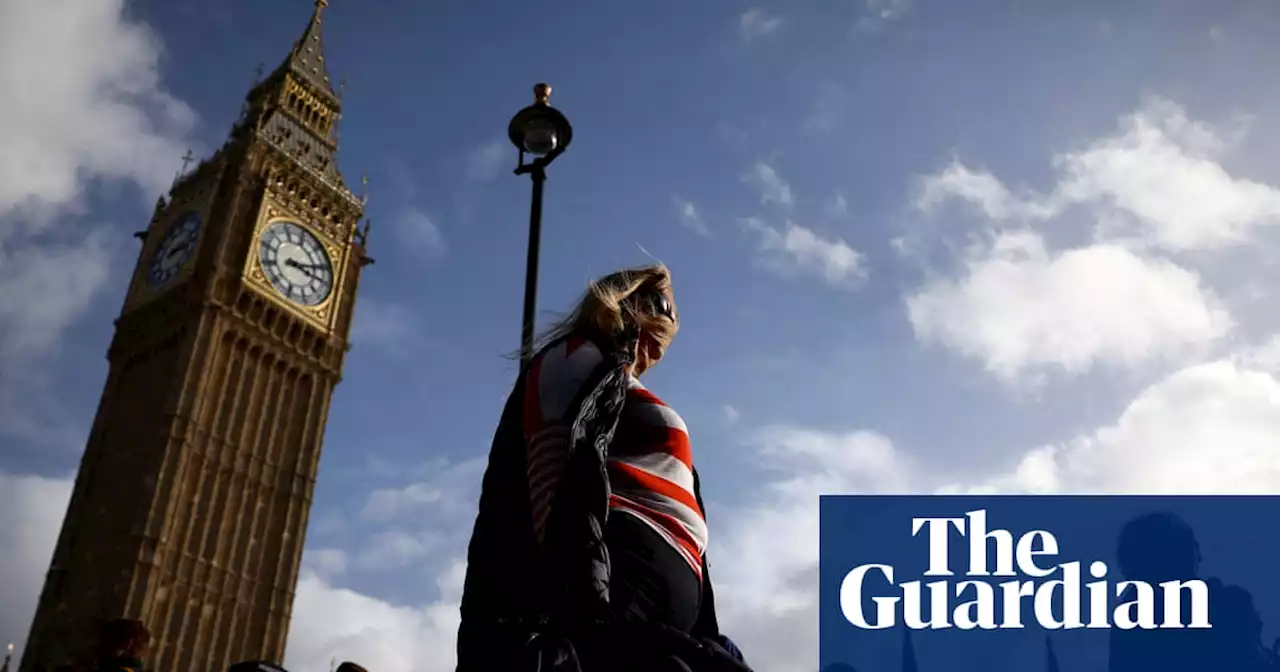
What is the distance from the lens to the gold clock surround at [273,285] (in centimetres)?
3791

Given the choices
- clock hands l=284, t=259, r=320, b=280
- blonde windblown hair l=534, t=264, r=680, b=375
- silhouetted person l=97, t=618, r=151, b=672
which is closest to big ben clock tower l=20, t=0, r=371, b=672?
clock hands l=284, t=259, r=320, b=280

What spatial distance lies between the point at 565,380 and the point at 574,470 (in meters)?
0.27

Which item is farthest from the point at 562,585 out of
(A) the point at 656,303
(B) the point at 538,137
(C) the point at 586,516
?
(B) the point at 538,137

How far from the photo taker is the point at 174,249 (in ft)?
130

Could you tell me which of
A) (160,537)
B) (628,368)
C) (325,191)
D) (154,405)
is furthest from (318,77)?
(628,368)

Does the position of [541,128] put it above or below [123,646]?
above

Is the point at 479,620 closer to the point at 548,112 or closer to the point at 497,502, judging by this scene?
the point at 497,502

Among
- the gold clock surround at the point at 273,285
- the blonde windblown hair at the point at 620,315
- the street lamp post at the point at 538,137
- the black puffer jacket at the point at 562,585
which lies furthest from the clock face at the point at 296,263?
the black puffer jacket at the point at 562,585

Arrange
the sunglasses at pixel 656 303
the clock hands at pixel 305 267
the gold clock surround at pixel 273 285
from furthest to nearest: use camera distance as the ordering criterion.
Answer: the clock hands at pixel 305 267 < the gold clock surround at pixel 273 285 < the sunglasses at pixel 656 303

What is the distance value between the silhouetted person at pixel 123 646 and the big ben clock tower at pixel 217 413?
97.5ft

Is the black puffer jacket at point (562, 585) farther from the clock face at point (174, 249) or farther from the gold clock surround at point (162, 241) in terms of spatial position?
the clock face at point (174, 249)

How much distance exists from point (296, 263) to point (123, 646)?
118 feet

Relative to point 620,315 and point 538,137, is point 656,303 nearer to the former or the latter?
point 620,315

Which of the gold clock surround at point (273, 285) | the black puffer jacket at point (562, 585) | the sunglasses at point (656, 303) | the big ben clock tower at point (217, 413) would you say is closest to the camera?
the black puffer jacket at point (562, 585)
